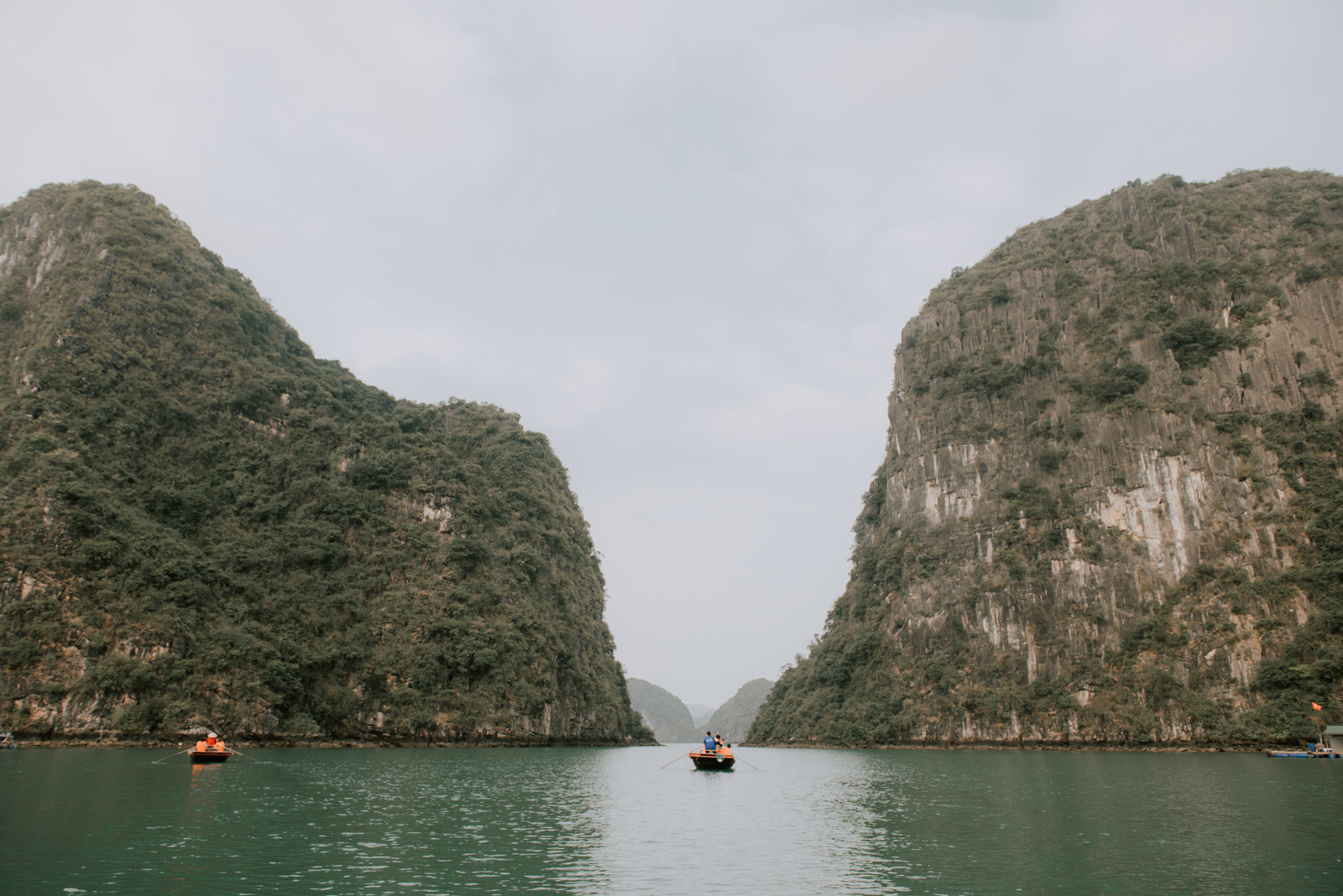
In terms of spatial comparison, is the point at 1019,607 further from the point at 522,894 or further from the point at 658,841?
the point at 522,894

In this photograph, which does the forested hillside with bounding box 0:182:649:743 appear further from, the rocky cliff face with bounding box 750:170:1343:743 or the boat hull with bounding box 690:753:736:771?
the rocky cliff face with bounding box 750:170:1343:743

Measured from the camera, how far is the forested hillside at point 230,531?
4444 cm

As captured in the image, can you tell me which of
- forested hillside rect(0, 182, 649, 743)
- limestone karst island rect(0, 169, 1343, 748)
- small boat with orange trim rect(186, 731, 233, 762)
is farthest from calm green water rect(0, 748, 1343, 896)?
limestone karst island rect(0, 169, 1343, 748)

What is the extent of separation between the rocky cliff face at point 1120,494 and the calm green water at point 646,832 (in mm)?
24406

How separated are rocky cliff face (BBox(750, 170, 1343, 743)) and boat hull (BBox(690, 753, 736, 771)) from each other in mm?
31232

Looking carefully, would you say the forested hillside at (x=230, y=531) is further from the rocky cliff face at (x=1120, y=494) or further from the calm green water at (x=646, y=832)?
the rocky cliff face at (x=1120, y=494)

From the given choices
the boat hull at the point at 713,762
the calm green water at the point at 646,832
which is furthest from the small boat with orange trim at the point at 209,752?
the boat hull at the point at 713,762

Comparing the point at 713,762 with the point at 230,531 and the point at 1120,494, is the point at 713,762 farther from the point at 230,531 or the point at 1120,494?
the point at 1120,494

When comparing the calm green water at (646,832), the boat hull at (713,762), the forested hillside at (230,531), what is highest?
the forested hillside at (230,531)

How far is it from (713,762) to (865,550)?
47.8 m

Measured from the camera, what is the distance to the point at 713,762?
4062cm

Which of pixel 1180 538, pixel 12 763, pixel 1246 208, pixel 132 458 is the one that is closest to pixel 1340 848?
pixel 12 763

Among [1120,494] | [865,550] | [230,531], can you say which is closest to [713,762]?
[230,531]

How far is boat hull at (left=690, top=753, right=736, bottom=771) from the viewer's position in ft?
133
